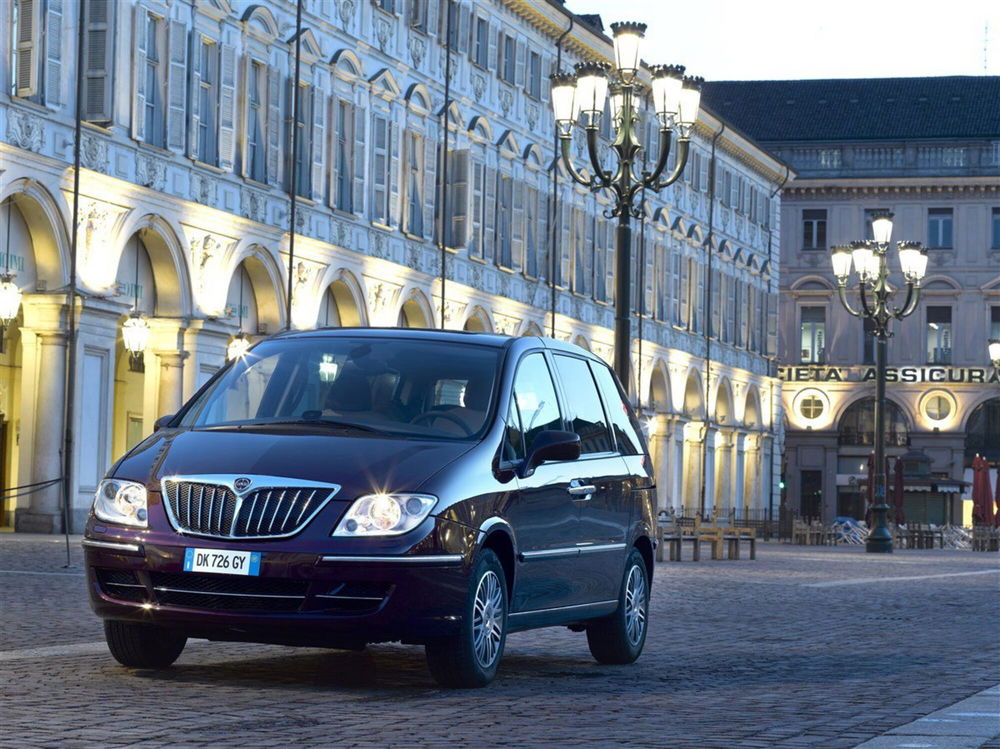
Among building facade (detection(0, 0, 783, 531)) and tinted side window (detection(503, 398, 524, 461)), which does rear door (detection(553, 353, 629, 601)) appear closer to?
tinted side window (detection(503, 398, 524, 461))

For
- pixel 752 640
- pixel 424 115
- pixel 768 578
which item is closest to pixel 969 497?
pixel 424 115

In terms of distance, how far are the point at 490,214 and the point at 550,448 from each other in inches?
1608

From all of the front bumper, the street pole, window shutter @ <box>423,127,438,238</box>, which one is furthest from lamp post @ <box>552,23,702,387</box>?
window shutter @ <box>423,127,438,238</box>

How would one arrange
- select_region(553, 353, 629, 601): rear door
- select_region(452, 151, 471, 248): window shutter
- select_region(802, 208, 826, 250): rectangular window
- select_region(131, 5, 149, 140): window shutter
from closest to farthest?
select_region(553, 353, 629, 601): rear door, select_region(131, 5, 149, 140): window shutter, select_region(452, 151, 471, 248): window shutter, select_region(802, 208, 826, 250): rectangular window

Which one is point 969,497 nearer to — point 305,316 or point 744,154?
point 744,154

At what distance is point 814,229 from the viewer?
8881 cm

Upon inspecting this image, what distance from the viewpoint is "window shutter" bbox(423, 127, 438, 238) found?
47.6 metres

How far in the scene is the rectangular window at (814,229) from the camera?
291 ft

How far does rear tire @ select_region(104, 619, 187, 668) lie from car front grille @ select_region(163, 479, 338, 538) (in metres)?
0.89

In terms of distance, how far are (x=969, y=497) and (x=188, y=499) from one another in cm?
7968

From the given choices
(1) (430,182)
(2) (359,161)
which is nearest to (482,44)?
(1) (430,182)

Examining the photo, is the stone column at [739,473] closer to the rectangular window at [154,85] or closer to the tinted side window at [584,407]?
the rectangular window at [154,85]

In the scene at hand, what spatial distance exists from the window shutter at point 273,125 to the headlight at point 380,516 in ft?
102

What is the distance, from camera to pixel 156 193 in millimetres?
35594
